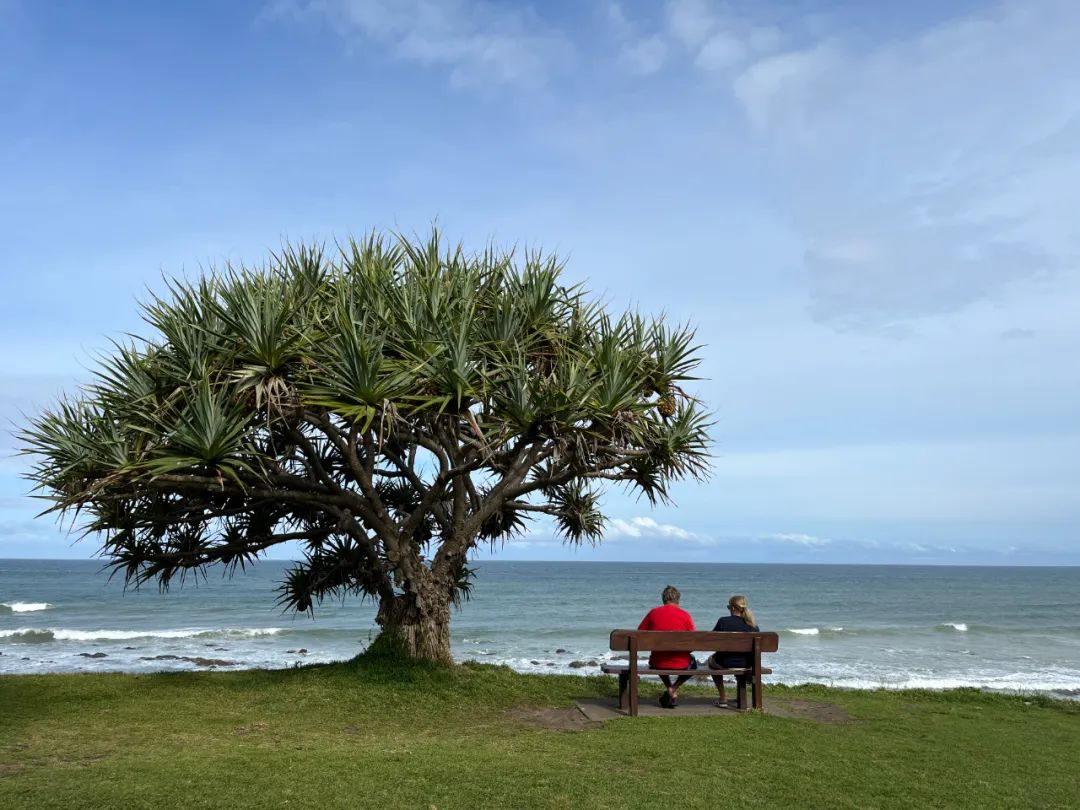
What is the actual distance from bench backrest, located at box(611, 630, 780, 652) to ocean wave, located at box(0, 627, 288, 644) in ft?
84.9

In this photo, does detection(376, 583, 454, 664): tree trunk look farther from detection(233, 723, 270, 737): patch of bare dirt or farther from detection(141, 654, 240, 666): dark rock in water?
detection(141, 654, 240, 666): dark rock in water

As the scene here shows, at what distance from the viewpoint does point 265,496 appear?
408 inches

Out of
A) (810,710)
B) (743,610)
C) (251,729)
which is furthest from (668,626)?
(251,729)

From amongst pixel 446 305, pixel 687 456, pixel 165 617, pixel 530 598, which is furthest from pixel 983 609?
pixel 446 305

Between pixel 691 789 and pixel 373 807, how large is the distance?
2.16 meters

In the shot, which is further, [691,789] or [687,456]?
[687,456]

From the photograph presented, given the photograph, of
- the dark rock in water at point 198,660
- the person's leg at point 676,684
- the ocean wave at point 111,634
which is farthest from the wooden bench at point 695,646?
the ocean wave at point 111,634

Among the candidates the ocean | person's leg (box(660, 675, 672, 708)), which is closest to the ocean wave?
the ocean

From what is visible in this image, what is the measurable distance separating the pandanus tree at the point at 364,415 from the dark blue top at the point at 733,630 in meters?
2.30

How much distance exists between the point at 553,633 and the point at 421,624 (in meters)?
22.8

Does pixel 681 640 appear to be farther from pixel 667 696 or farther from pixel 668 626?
pixel 667 696

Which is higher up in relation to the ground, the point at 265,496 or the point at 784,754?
the point at 265,496

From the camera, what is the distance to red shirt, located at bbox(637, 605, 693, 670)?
924 centimetres

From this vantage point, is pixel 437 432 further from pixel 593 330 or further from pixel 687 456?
pixel 687 456
